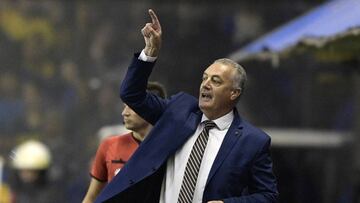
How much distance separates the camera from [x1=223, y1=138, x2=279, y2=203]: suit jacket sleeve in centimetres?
667

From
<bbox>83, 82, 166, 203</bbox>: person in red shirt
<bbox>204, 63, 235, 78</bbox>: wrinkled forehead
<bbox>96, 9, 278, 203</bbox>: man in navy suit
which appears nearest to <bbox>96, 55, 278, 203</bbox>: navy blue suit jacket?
<bbox>96, 9, 278, 203</bbox>: man in navy suit

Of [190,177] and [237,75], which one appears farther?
[237,75]

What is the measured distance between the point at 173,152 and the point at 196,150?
0.13m

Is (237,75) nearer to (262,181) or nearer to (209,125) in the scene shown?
(209,125)

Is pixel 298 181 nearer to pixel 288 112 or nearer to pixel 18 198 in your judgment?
pixel 288 112

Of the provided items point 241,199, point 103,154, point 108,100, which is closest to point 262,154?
point 241,199

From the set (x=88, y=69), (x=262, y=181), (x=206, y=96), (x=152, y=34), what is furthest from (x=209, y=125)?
(x=88, y=69)

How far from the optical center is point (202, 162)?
21.9ft

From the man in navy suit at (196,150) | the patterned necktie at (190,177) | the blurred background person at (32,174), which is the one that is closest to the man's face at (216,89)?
the man in navy suit at (196,150)

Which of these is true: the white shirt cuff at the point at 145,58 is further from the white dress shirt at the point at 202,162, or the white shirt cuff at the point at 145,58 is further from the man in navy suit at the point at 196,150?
the white dress shirt at the point at 202,162

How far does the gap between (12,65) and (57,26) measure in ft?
2.53

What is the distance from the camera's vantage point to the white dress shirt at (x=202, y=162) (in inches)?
262

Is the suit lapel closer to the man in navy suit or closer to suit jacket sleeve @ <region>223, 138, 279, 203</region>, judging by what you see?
the man in navy suit

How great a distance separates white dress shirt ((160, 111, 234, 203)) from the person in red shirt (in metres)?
1.35
